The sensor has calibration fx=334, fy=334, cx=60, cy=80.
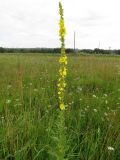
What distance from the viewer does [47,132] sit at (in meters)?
3.98

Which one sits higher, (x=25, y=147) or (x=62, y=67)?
(x=62, y=67)

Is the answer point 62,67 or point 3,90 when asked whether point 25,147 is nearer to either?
point 62,67

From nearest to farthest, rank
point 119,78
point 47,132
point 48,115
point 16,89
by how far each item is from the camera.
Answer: point 47,132, point 48,115, point 16,89, point 119,78

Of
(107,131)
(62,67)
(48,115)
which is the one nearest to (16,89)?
(48,115)

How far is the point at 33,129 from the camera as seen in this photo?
13.3ft

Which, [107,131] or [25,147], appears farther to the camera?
[107,131]

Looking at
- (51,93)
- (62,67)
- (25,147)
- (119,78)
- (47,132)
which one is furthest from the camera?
(119,78)

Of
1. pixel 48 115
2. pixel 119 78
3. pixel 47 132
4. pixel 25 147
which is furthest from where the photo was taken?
pixel 119 78

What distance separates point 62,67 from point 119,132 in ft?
5.63

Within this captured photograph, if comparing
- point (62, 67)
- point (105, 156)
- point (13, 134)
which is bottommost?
point (105, 156)

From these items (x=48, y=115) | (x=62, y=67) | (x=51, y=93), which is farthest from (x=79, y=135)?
(x=51, y=93)

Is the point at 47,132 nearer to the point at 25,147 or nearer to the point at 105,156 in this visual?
the point at 25,147

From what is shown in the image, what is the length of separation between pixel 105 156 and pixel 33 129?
916 millimetres

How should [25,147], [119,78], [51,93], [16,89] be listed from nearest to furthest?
[25,147], [16,89], [51,93], [119,78]
